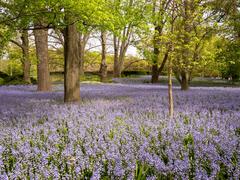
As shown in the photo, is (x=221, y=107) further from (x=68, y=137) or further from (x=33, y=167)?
(x=33, y=167)

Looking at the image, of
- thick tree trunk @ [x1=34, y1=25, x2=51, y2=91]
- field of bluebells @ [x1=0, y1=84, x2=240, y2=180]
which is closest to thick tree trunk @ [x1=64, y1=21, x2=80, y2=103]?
field of bluebells @ [x1=0, y1=84, x2=240, y2=180]

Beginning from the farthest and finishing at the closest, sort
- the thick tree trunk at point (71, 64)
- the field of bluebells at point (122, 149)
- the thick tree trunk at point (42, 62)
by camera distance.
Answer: the thick tree trunk at point (42, 62) < the thick tree trunk at point (71, 64) < the field of bluebells at point (122, 149)

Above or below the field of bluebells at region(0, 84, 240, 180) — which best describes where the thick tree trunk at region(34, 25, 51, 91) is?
above

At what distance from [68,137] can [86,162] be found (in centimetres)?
169

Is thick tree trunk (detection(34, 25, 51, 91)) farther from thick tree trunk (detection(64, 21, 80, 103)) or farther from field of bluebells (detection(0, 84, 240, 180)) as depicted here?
field of bluebells (detection(0, 84, 240, 180))

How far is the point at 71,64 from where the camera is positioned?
37.6ft

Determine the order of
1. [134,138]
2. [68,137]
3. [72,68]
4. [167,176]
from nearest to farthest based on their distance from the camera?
[167,176], [134,138], [68,137], [72,68]

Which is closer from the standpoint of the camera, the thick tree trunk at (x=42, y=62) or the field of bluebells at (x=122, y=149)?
the field of bluebells at (x=122, y=149)

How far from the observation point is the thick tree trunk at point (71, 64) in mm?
11352

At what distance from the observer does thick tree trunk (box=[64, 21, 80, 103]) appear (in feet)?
37.2

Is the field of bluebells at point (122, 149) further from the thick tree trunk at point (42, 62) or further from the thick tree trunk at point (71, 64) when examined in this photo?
the thick tree trunk at point (42, 62)

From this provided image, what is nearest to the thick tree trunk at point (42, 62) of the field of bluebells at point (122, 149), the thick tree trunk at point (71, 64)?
the thick tree trunk at point (71, 64)

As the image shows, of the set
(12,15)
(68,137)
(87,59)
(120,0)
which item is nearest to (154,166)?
(68,137)

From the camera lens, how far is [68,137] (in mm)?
5887
